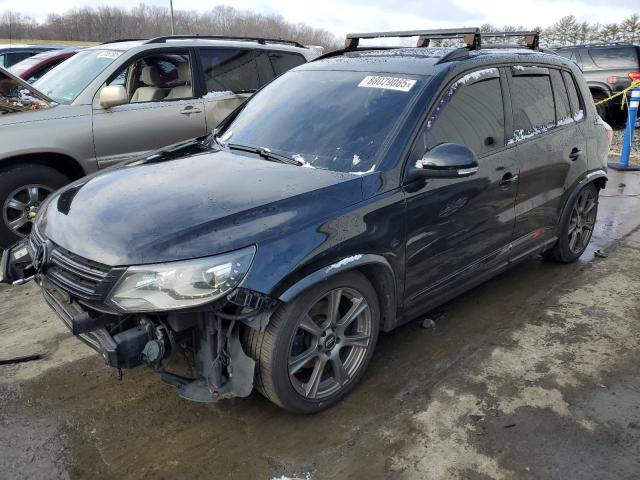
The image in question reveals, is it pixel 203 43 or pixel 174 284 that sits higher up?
pixel 203 43

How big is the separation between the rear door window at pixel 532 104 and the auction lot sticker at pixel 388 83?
0.92 metres

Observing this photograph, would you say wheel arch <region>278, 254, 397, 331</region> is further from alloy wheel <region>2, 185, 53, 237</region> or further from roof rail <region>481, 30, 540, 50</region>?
alloy wheel <region>2, 185, 53, 237</region>

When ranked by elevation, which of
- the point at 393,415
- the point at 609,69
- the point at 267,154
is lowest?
the point at 393,415

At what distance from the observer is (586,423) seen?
111 inches

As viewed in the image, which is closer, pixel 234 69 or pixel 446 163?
pixel 446 163

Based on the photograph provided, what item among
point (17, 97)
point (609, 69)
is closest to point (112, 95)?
point (17, 97)

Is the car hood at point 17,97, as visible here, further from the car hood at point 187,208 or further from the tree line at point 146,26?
the tree line at point 146,26

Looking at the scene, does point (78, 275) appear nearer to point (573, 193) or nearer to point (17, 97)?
point (17, 97)

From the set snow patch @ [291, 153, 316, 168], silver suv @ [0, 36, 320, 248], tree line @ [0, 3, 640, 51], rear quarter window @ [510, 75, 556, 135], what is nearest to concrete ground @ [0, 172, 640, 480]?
snow patch @ [291, 153, 316, 168]

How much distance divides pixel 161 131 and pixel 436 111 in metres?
3.40

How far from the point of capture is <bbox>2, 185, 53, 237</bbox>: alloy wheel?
4.78 meters

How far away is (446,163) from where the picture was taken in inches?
113

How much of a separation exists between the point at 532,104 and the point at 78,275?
10.5ft

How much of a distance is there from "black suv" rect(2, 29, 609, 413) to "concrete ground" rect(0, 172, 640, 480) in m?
0.29
